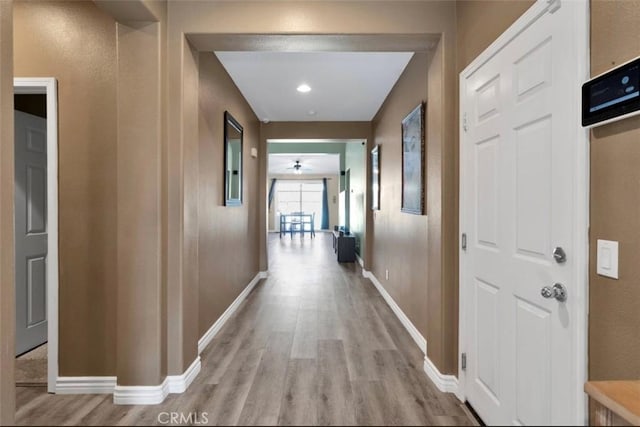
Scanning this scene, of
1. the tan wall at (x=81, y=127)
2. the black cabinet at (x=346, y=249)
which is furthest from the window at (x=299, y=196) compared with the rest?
the tan wall at (x=81, y=127)

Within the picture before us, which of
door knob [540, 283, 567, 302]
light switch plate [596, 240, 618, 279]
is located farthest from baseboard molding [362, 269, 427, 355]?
light switch plate [596, 240, 618, 279]

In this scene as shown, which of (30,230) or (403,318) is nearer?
(30,230)

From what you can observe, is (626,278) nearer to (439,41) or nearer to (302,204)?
(439,41)

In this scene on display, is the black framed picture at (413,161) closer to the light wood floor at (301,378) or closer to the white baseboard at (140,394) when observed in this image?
the light wood floor at (301,378)

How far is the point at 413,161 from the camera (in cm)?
285

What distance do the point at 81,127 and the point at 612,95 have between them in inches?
103

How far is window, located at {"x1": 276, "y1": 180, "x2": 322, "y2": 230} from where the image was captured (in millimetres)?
14414

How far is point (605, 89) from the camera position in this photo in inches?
39.2

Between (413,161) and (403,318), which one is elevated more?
(413,161)

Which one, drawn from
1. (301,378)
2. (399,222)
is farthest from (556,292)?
(399,222)

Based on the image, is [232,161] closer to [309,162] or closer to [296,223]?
[309,162]

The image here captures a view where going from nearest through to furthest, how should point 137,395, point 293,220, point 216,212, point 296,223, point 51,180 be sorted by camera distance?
1. point 137,395
2. point 51,180
3. point 216,212
4. point 296,223
5. point 293,220

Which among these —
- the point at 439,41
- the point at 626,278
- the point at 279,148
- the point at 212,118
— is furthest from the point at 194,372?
the point at 279,148

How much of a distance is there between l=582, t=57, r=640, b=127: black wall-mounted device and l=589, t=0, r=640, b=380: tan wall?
32 mm
